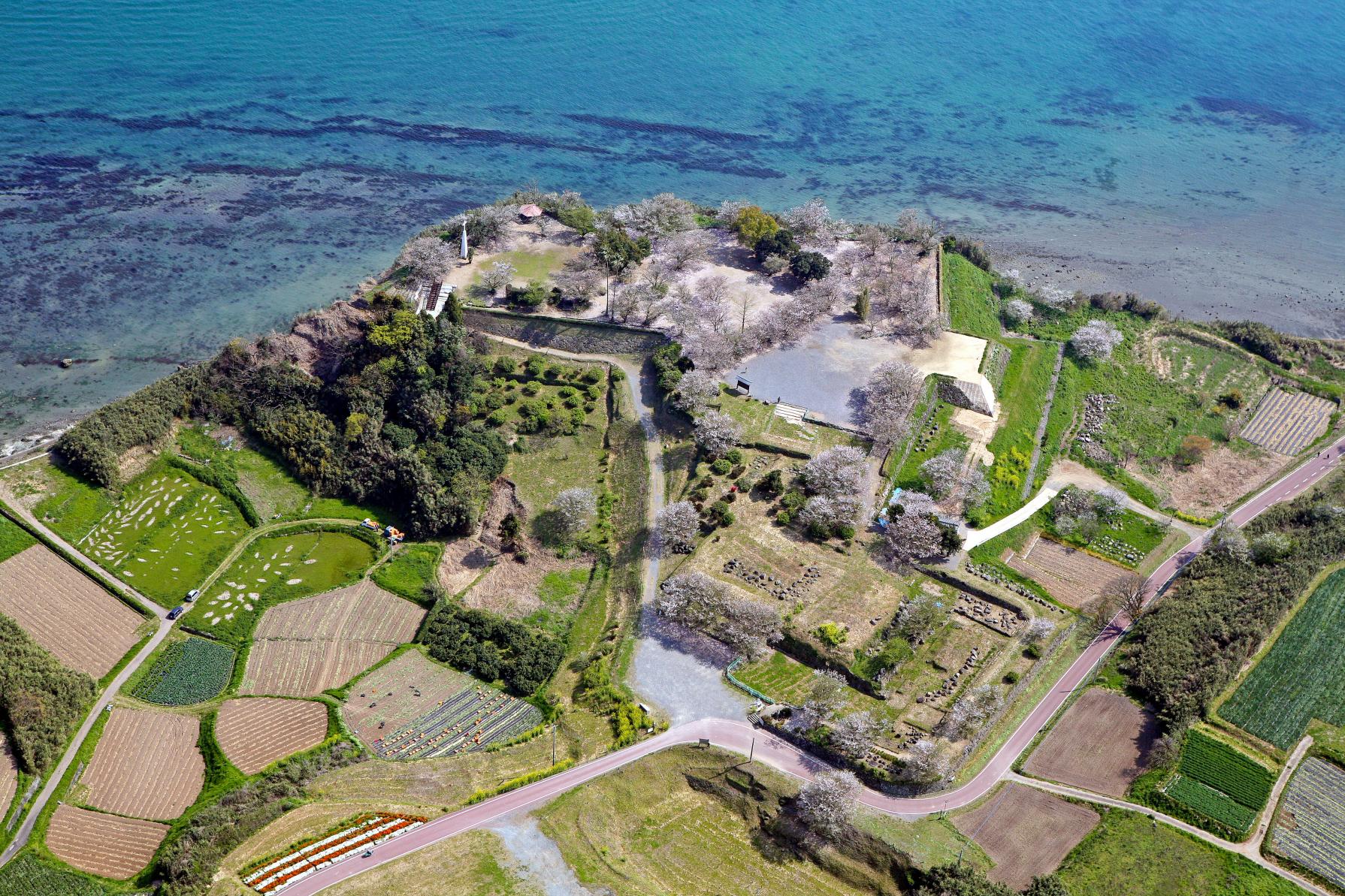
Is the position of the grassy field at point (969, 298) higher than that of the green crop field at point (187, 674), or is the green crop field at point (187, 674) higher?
the grassy field at point (969, 298)

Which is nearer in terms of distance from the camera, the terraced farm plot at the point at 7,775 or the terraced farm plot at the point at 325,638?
the terraced farm plot at the point at 7,775

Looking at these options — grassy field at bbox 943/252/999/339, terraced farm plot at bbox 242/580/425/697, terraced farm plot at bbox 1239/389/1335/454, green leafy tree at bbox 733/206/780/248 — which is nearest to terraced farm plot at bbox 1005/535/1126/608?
grassy field at bbox 943/252/999/339

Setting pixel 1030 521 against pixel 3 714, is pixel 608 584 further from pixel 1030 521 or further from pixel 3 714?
pixel 3 714

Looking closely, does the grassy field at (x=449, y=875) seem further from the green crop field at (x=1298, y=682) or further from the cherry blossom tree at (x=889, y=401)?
the green crop field at (x=1298, y=682)

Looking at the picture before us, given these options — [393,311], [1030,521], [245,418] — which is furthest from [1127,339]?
[245,418]

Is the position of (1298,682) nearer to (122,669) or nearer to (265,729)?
(265,729)

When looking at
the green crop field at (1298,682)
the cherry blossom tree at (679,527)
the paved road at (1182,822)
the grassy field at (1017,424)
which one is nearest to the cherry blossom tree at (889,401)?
the grassy field at (1017,424)

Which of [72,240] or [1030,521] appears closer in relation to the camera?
[1030,521]
